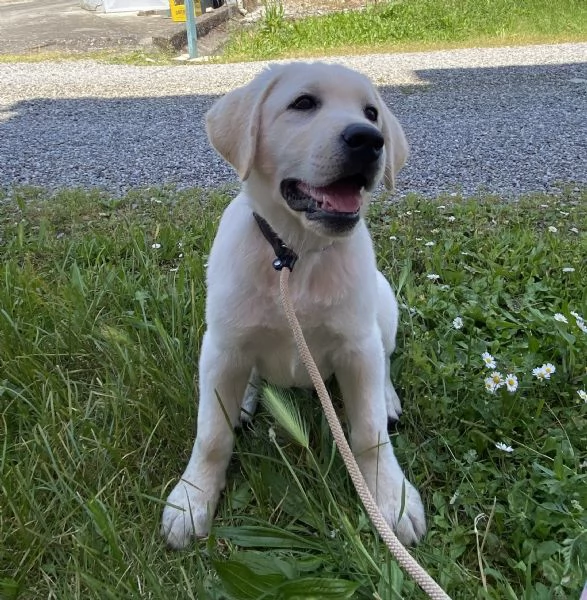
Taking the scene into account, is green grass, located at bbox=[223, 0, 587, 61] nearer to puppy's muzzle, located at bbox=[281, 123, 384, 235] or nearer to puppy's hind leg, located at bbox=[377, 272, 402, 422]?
puppy's hind leg, located at bbox=[377, 272, 402, 422]

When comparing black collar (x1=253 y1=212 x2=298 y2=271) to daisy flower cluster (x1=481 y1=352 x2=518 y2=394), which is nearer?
black collar (x1=253 y1=212 x2=298 y2=271)

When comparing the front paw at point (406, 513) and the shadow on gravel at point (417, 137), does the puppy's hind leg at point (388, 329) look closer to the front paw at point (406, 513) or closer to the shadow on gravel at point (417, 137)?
the front paw at point (406, 513)

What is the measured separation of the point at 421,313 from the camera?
2.59m

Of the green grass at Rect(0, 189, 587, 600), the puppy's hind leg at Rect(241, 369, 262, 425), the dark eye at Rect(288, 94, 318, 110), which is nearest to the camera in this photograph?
the green grass at Rect(0, 189, 587, 600)

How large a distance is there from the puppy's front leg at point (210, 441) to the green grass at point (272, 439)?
0.06 meters

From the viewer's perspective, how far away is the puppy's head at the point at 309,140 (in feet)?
5.43

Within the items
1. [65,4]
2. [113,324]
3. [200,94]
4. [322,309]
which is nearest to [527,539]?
[322,309]

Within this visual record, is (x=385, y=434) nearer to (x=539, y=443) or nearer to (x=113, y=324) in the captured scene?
(x=539, y=443)

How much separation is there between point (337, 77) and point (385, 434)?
3.55 ft

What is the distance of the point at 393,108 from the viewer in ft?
20.7

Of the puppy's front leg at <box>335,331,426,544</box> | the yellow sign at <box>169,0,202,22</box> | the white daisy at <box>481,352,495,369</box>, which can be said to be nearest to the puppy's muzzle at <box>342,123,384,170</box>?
the puppy's front leg at <box>335,331,426,544</box>

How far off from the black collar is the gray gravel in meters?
2.52

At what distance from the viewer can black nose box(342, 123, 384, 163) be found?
163cm

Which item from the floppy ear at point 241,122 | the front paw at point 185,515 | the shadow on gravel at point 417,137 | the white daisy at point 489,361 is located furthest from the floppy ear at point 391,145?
the shadow on gravel at point 417,137
